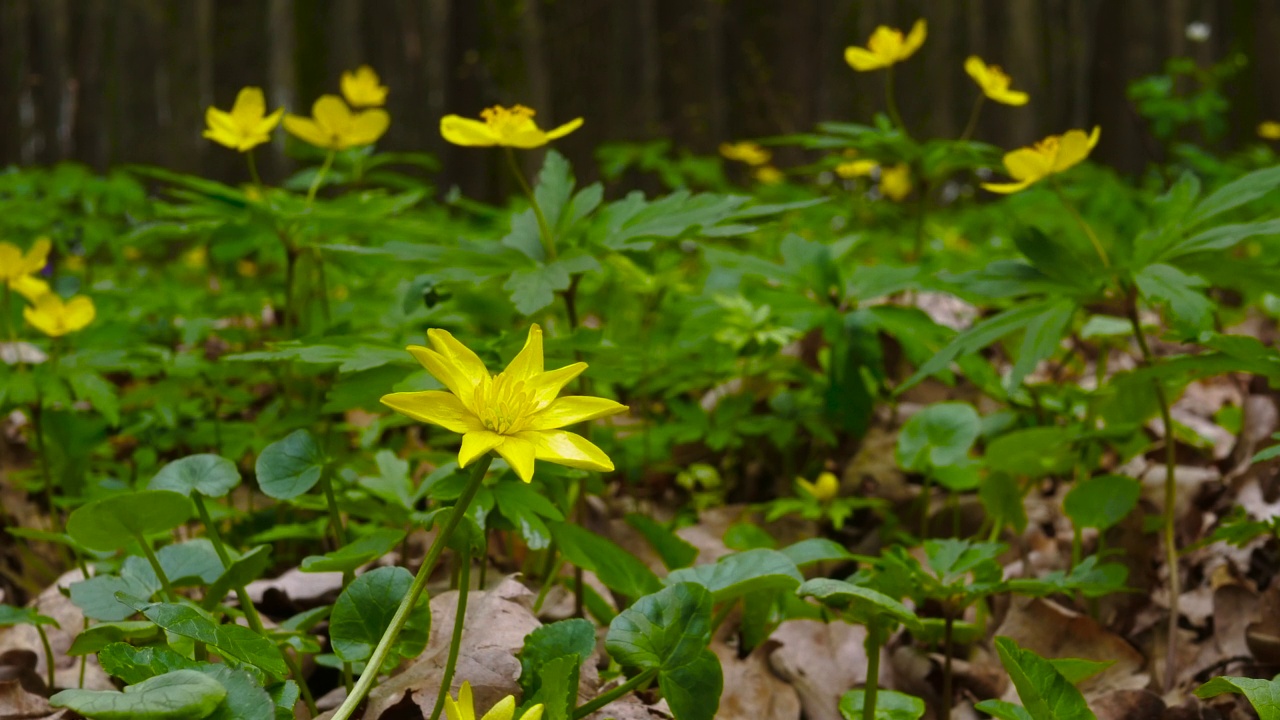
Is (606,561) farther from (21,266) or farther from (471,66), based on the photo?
(471,66)

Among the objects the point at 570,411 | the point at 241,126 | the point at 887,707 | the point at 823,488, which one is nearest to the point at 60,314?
the point at 241,126

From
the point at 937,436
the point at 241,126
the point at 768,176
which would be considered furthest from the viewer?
the point at 768,176

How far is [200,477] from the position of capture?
106 cm

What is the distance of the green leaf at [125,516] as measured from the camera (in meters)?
0.99

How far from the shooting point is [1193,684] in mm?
1325

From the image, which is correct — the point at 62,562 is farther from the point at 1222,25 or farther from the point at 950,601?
the point at 1222,25

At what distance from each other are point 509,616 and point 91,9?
17.9 ft

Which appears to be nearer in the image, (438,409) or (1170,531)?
(438,409)

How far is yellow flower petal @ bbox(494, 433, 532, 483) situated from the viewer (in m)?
0.78

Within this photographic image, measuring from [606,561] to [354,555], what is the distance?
302mm

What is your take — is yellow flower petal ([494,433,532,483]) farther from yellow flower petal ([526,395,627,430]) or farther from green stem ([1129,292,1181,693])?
green stem ([1129,292,1181,693])

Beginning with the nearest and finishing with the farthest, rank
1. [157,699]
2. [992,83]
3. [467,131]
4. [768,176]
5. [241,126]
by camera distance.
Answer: [157,699]
[467,131]
[241,126]
[992,83]
[768,176]

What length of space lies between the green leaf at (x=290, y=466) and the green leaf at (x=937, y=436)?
0.94 meters

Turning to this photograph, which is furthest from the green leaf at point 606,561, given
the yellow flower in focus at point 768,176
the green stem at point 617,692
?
the yellow flower in focus at point 768,176
